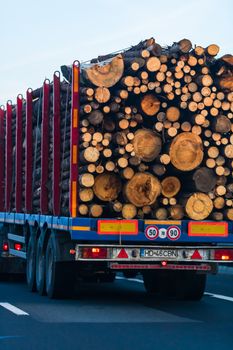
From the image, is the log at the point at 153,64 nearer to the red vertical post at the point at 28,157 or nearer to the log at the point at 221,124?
the log at the point at 221,124

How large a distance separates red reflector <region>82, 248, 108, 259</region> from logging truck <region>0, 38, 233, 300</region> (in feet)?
0.05

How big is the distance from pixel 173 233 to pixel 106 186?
48.6 inches

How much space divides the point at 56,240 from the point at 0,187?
220 inches

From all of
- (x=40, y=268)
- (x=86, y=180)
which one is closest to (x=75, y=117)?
(x=86, y=180)

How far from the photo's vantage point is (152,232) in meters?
15.2

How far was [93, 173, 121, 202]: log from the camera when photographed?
15355mm

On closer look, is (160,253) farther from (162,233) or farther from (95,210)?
(95,210)

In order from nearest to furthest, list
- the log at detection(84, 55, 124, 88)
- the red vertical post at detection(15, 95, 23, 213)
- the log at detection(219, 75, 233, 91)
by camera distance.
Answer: the log at detection(84, 55, 124, 88) → the log at detection(219, 75, 233, 91) → the red vertical post at detection(15, 95, 23, 213)

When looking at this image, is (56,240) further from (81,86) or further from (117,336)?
(117,336)

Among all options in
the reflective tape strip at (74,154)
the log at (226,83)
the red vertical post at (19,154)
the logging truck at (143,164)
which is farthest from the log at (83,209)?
the red vertical post at (19,154)

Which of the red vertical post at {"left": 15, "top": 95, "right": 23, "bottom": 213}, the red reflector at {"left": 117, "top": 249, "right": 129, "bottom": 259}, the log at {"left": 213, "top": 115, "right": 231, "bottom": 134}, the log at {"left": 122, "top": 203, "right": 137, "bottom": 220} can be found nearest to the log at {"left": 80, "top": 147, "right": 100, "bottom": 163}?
the log at {"left": 122, "top": 203, "right": 137, "bottom": 220}

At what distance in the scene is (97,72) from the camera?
15234 millimetres

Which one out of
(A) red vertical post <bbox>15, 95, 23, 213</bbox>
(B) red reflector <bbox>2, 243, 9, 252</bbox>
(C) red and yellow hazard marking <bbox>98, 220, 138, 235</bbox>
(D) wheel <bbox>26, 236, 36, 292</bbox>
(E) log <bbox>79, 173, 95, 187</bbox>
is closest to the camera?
(C) red and yellow hazard marking <bbox>98, 220, 138, 235</bbox>

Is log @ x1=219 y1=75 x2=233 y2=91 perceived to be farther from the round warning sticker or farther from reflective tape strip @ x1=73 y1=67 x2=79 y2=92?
the round warning sticker
